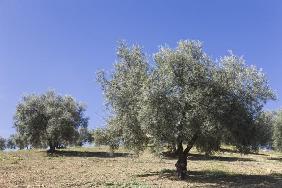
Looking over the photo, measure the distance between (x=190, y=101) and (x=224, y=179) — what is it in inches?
311

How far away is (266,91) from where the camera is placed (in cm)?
3844

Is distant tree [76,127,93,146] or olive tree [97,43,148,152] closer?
olive tree [97,43,148,152]

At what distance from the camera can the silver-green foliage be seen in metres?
36.1

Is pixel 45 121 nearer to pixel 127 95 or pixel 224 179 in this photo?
pixel 127 95

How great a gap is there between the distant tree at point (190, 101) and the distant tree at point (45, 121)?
34.8m

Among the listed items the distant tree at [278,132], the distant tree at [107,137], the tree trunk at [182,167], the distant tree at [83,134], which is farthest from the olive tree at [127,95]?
the distant tree at [278,132]

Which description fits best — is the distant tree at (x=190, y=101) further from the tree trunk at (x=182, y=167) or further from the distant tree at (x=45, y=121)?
the distant tree at (x=45, y=121)

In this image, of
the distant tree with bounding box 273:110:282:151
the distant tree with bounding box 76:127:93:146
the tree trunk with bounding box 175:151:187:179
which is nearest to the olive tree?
the tree trunk with bounding box 175:151:187:179

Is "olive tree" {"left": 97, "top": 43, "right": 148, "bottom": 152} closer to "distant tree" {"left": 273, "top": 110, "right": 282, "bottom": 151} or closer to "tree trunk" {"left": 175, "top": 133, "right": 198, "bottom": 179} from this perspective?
"tree trunk" {"left": 175, "top": 133, "right": 198, "bottom": 179}

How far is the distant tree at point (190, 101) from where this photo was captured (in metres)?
36.1

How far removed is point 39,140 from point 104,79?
116ft

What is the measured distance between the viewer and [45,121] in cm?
7531

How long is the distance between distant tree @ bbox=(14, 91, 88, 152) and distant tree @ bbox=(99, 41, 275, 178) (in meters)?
34.8

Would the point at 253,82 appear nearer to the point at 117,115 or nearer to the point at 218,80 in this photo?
the point at 218,80
